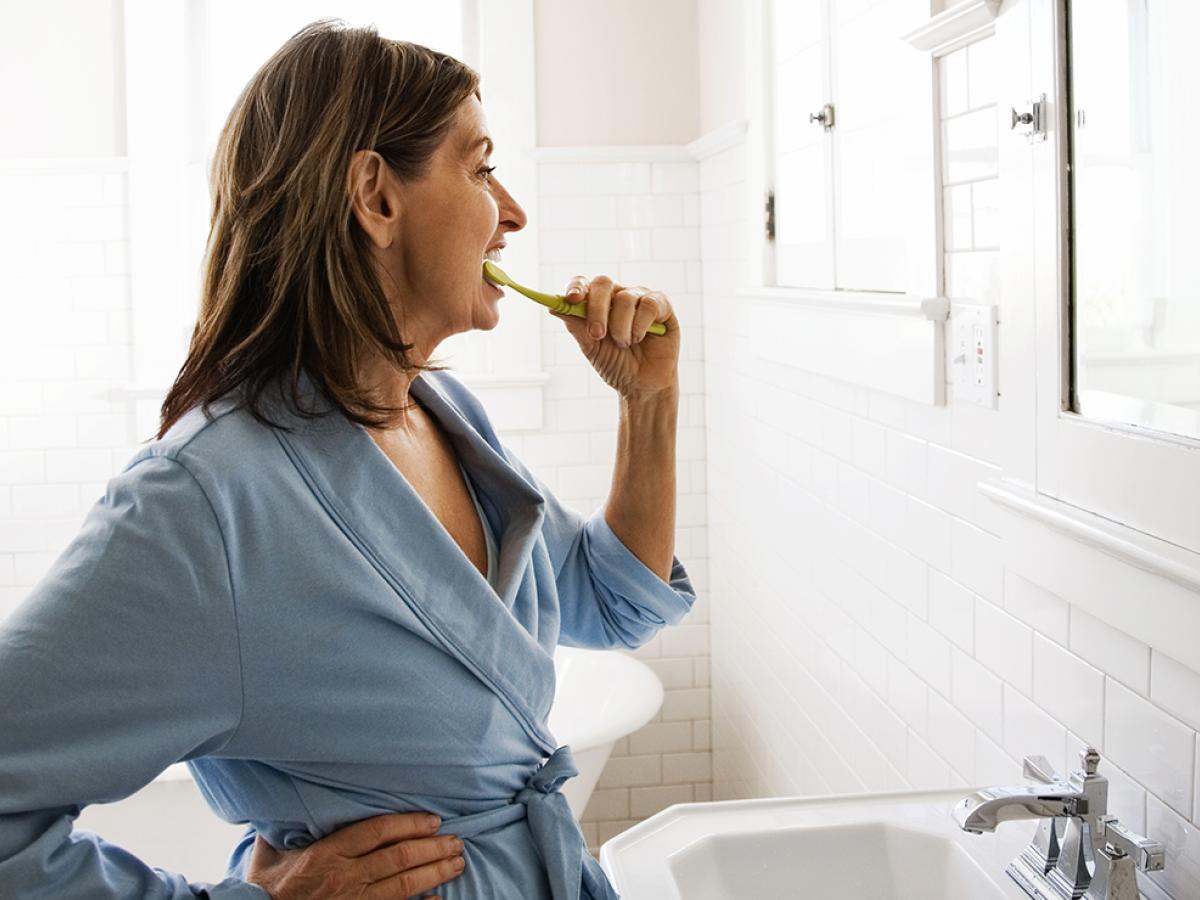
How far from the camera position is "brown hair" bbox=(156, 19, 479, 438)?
132cm

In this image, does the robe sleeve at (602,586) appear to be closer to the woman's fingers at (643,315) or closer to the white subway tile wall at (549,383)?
the woman's fingers at (643,315)

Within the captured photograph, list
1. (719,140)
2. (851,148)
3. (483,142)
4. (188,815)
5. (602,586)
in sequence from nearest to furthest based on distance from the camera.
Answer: (483,142)
(602,586)
(851,148)
(188,815)
(719,140)

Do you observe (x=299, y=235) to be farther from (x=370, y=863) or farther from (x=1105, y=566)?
(x=1105, y=566)

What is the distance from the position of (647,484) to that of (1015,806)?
2.02 feet

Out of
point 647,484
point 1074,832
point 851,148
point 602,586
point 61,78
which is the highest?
point 61,78

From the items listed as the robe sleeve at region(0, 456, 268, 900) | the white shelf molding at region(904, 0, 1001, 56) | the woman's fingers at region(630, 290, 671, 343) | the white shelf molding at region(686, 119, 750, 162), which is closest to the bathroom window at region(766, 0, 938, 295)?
the white shelf molding at region(904, 0, 1001, 56)

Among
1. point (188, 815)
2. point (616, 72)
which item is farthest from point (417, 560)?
point (616, 72)

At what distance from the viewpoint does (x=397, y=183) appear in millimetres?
1395

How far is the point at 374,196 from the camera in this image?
138 centimetres

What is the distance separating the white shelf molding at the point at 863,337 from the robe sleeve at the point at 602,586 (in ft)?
1.76

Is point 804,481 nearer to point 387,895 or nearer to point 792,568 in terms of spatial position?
point 792,568

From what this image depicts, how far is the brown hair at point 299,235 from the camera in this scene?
1317mm

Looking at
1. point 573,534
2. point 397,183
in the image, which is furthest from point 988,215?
point 397,183

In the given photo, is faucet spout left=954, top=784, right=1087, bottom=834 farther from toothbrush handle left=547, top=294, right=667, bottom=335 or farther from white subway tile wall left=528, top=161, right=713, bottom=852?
white subway tile wall left=528, top=161, right=713, bottom=852
